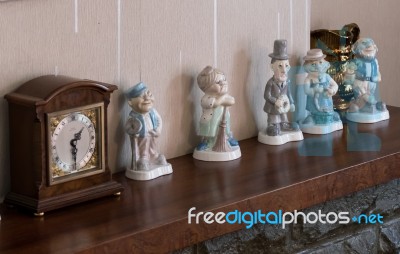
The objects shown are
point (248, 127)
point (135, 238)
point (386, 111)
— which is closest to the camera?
point (135, 238)

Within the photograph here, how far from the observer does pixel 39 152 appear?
182 cm

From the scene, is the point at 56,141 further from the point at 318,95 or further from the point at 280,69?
the point at 318,95

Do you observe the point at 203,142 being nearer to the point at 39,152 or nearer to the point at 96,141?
the point at 96,141

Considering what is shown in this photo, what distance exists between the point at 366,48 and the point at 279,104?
1.07 ft

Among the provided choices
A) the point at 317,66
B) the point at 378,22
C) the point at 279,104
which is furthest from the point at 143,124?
the point at 378,22

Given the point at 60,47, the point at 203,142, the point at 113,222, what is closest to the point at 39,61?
the point at 60,47

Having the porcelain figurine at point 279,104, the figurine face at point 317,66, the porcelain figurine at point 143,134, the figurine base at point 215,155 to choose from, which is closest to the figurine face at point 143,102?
the porcelain figurine at point 143,134

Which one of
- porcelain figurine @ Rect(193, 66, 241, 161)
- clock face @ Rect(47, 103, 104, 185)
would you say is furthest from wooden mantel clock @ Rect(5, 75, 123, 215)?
porcelain figurine @ Rect(193, 66, 241, 161)

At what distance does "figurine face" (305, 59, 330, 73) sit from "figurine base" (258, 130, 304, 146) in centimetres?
16

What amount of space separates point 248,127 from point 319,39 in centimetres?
39

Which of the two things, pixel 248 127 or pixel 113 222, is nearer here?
pixel 113 222

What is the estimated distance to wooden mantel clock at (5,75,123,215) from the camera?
182 cm

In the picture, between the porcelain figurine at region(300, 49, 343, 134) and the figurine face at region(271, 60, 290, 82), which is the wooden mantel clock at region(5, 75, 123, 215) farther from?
the porcelain figurine at region(300, 49, 343, 134)

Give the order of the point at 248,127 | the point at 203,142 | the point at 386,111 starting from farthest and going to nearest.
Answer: the point at 386,111, the point at 248,127, the point at 203,142
